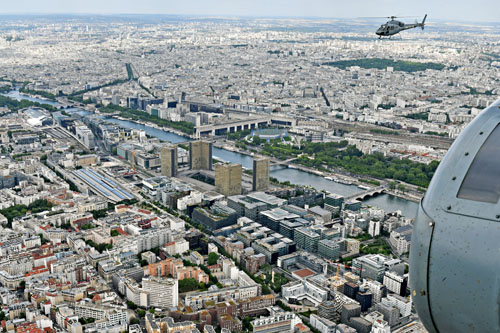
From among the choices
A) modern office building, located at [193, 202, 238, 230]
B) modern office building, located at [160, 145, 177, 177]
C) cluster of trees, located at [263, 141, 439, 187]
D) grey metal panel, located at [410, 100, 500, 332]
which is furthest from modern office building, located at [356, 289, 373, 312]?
A: modern office building, located at [160, 145, 177, 177]

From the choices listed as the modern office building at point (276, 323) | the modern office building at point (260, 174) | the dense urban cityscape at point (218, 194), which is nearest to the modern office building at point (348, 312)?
the dense urban cityscape at point (218, 194)

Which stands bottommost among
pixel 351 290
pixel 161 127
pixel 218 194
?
pixel 161 127

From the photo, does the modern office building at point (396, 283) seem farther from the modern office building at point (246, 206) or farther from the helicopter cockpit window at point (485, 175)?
the helicopter cockpit window at point (485, 175)

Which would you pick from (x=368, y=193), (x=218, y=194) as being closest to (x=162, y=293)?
(x=218, y=194)

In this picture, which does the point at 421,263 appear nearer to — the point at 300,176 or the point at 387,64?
the point at 300,176

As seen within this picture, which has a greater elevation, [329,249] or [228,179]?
[228,179]

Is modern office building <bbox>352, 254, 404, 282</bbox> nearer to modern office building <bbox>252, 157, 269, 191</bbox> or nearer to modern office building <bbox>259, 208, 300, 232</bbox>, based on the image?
modern office building <bbox>259, 208, 300, 232</bbox>

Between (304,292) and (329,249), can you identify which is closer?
(304,292)
